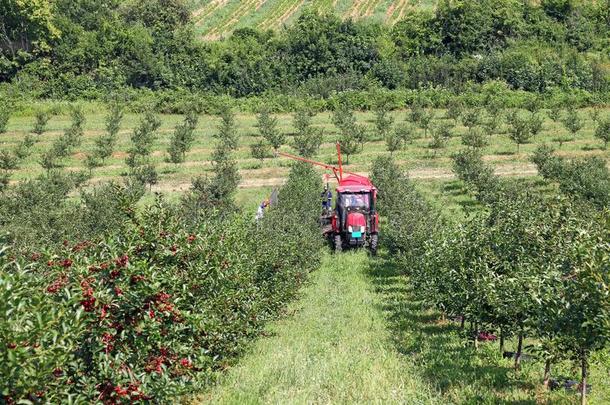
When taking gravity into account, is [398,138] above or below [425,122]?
Result: below

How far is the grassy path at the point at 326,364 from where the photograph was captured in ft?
33.1

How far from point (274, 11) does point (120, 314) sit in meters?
88.7

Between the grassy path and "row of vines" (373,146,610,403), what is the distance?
1.88m

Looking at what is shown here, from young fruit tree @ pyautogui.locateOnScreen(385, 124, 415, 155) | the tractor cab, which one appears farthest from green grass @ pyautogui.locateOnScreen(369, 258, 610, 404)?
young fruit tree @ pyautogui.locateOnScreen(385, 124, 415, 155)

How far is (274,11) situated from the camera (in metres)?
92.2

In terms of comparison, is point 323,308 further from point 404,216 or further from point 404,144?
point 404,144

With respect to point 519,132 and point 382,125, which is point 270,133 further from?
point 519,132

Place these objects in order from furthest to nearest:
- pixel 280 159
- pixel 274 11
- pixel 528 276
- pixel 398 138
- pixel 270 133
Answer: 1. pixel 274 11
2. pixel 270 133
3. pixel 398 138
4. pixel 280 159
5. pixel 528 276

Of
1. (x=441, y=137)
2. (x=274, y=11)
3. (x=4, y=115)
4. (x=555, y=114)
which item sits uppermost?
(x=274, y=11)

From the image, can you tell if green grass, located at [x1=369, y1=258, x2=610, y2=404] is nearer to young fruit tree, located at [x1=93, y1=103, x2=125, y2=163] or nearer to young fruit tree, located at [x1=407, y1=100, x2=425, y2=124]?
young fruit tree, located at [x1=93, y1=103, x2=125, y2=163]

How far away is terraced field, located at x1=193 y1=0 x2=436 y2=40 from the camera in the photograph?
87.8m

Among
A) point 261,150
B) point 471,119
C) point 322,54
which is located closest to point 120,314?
point 261,150

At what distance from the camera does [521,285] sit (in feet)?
36.9

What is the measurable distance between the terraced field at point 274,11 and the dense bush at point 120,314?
78.1m
